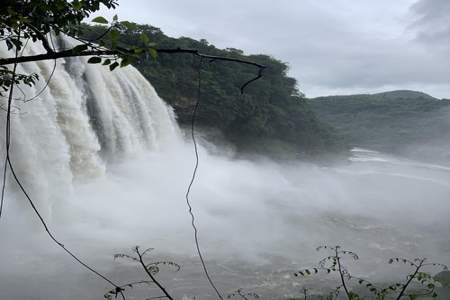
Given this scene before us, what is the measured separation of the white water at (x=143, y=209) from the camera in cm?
851

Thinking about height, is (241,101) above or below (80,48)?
above

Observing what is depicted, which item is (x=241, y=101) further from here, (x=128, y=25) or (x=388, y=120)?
(x=388, y=120)

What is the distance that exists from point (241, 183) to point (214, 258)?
9.96 meters

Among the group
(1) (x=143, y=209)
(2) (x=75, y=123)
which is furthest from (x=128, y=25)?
(1) (x=143, y=209)

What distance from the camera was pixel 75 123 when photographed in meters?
11.4

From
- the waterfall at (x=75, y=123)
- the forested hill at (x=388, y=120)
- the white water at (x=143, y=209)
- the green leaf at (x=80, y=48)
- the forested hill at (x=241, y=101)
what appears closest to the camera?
the green leaf at (x=80, y=48)

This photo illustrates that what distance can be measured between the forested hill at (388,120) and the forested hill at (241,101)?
53.4ft

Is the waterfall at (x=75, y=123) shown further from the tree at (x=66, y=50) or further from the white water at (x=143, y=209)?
the tree at (x=66, y=50)

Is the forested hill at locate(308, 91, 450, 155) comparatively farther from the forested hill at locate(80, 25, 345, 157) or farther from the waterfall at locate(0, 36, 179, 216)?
the waterfall at locate(0, 36, 179, 216)

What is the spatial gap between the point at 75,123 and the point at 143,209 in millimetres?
2917

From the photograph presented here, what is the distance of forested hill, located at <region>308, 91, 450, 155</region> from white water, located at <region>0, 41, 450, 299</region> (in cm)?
2904

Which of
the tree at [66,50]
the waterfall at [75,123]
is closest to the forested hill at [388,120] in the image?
the waterfall at [75,123]

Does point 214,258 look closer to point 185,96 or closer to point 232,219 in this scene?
point 232,219

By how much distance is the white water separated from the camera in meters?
8.51
